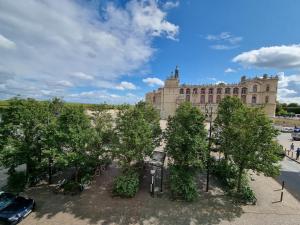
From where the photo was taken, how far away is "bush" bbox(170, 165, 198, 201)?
41.0 ft

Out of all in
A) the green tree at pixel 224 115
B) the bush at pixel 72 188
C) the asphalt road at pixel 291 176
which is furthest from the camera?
the green tree at pixel 224 115

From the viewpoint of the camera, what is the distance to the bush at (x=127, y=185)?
1269 centimetres

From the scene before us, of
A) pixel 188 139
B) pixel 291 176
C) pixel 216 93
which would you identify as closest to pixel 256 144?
pixel 188 139

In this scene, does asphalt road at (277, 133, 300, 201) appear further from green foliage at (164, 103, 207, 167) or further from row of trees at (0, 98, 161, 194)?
row of trees at (0, 98, 161, 194)

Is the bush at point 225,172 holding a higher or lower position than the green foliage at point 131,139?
lower

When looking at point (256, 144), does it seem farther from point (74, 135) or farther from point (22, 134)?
point (22, 134)

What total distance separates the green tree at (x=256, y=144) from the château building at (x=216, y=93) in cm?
4835

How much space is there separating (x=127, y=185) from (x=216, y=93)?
67881 millimetres

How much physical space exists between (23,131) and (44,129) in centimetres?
148

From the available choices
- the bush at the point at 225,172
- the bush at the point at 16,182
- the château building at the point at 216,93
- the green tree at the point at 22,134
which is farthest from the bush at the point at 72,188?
the château building at the point at 216,93

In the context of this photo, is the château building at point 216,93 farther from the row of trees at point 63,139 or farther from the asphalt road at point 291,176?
the row of trees at point 63,139

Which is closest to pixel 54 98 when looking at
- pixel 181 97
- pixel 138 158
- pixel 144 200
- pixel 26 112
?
pixel 26 112

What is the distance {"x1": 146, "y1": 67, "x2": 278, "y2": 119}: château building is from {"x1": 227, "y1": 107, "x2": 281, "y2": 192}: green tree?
48345 millimetres

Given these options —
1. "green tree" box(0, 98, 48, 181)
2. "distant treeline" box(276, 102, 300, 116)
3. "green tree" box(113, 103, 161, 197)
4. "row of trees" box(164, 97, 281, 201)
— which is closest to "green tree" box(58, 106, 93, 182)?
"green tree" box(0, 98, 48, 181)
